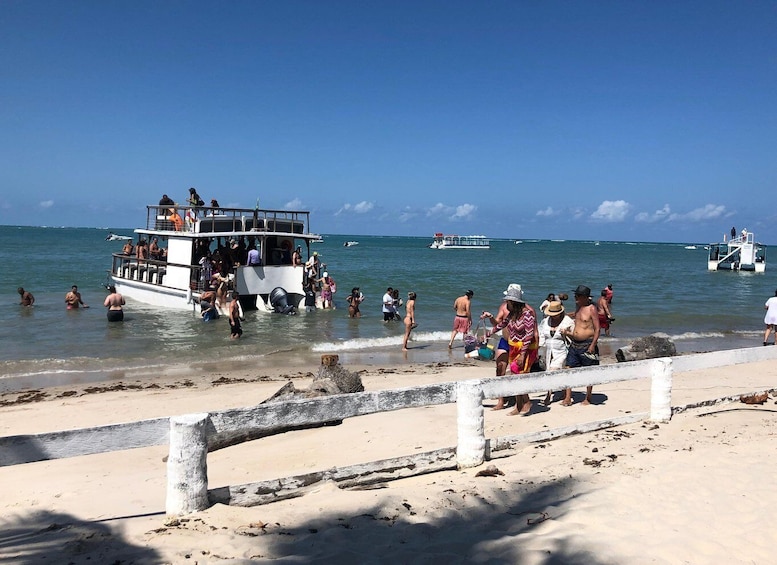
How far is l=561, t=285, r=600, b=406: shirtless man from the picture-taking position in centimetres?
773

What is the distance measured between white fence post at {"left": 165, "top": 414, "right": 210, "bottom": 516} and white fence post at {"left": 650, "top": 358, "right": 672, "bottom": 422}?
192 inches

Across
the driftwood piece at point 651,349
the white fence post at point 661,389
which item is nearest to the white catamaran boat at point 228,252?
the driftwood piece at point 651,349

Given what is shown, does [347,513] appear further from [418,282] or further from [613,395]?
[418,282]

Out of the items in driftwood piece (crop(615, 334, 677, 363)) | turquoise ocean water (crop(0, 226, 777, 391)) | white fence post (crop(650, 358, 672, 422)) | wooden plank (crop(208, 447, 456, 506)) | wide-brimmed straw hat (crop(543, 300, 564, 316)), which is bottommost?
turquoise ocean water (crop(0, 226, 777, 391))

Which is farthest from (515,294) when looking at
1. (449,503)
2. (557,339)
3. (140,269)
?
(140,269)

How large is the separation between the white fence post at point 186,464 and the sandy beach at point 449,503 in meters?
0.11

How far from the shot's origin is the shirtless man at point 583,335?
25.4ft

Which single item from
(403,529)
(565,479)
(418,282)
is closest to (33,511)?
(403,529)

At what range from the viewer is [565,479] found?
16.0ft

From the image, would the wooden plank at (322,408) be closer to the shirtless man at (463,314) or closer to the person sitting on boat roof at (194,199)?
the shirtless man at (463,314)

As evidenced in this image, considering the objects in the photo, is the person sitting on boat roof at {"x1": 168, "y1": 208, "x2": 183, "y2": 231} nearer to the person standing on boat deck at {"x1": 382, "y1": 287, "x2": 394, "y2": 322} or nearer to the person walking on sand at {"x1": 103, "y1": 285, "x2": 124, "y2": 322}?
the person walking on sand at {"x1": 103, "y1": 285, "x2": 124, "y2": 322}

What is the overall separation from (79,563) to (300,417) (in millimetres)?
1603

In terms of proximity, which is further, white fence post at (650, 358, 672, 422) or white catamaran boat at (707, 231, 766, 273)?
white catamaran boat at (707, 231, 766, 273)

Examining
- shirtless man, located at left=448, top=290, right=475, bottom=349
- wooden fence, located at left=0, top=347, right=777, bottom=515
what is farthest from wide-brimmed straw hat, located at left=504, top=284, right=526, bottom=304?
shirtless man, located at left=448, top=290, right=475, bottom=349
